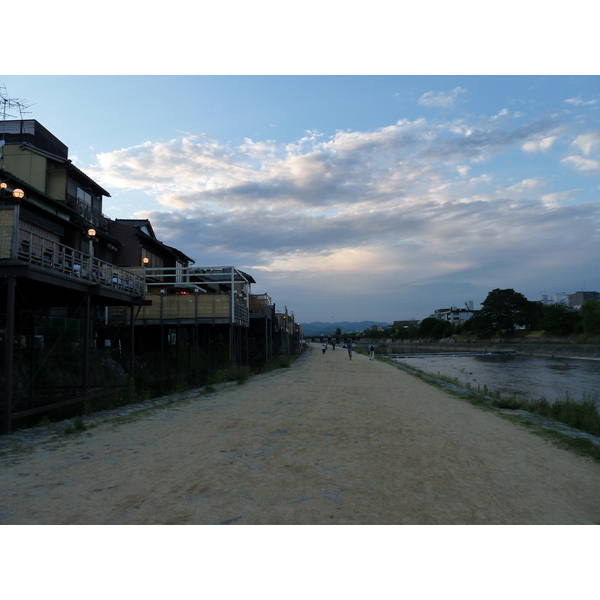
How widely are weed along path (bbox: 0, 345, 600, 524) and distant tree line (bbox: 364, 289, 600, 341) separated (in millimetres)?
70036

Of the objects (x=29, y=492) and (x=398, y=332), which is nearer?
(x=29, y=492)

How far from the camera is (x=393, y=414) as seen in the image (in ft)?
35.4

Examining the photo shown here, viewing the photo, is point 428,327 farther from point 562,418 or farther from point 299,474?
point 299,474

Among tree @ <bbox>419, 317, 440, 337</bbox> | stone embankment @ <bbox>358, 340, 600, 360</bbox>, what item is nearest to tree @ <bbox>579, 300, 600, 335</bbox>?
stone embankment @ <bbox>358, 340, 600, 360</bbox>

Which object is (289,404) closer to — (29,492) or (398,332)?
(29,492)

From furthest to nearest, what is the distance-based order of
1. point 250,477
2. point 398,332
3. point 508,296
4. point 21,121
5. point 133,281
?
point 398,332, point 508,296, point 21,121, point 133,281, point 250,477

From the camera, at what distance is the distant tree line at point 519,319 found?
67.9m

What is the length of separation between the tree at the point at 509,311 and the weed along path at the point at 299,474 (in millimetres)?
94351

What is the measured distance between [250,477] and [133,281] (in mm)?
13811

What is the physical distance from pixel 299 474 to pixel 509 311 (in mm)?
101311

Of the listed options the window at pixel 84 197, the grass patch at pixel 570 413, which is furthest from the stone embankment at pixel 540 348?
the window at pixel 84 197

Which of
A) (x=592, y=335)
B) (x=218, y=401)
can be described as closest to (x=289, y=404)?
(x=218, y=401)

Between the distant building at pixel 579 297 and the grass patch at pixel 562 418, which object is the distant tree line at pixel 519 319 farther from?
the distant building at pixel 579 297

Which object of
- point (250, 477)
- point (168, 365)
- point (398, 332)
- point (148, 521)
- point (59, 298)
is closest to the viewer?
point (148, 521)
